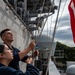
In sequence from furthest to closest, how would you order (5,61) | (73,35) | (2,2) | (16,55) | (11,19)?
(11,19)
(2,2)
(73,35)
(16,55)
(5,61)

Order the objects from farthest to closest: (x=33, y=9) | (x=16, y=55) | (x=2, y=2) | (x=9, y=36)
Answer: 1. (x=33, y=9)
2. (x=2, y=2)
3. (x=9, y=36)
4. (x=16, y=55)

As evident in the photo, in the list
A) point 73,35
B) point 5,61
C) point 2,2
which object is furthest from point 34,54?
point 2,2

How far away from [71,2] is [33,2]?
13.9 m

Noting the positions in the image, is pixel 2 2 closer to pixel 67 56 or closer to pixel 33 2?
pixel 33 2

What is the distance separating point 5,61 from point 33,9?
15.7 metres

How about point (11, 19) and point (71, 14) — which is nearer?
point (71, 14)

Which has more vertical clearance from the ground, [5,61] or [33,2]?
[33,2]

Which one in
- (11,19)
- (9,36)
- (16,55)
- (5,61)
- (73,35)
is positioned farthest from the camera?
(11,19)

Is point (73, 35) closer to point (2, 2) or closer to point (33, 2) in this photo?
point (2, 2)

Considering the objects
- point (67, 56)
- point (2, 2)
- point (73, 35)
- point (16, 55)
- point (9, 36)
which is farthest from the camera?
point (67, 56)

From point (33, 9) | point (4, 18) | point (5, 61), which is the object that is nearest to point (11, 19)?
point (4, 18)

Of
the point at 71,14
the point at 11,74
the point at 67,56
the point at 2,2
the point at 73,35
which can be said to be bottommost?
the point at 67,56

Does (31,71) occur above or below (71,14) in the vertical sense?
below

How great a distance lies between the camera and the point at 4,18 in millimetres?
7617
